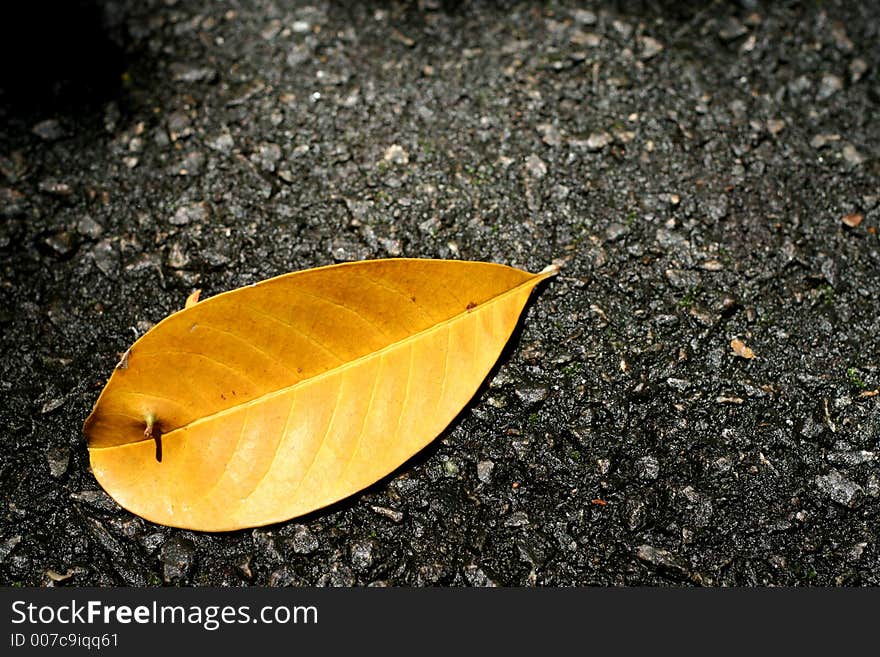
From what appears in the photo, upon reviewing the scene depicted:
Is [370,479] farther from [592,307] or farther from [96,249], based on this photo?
[96,249]

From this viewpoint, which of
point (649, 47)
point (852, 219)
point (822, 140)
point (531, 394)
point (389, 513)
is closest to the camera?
point (389, 513)

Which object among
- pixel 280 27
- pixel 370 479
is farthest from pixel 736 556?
pixel 280 27

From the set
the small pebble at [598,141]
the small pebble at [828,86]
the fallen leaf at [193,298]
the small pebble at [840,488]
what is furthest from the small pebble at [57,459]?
the small pebble at [828,86]

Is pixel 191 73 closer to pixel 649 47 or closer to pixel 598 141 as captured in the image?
pixel 598 141

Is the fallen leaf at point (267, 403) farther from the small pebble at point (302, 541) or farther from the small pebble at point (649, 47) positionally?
the small pebble at point (649, 47)

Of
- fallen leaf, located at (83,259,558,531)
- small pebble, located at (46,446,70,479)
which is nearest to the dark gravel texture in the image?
small pebble, located at (46,446,70,479)

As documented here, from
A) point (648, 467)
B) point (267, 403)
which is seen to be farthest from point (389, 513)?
point (648, 467)
